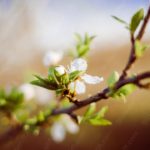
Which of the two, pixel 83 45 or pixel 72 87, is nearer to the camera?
pixel 72 87

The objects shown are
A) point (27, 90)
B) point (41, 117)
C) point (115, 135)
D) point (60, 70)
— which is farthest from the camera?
point (115, 135)

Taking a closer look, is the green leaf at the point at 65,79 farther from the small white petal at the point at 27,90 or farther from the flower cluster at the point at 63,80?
the small white petal at the point at 27,90

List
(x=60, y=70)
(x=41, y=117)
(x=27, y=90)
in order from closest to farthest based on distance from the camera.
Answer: (x=60, y=70) < (x=41, y=117) < (x=27, y=90)

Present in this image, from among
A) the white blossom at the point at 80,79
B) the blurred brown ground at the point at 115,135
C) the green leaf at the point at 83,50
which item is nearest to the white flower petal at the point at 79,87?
the white blossom at the point at 80,79

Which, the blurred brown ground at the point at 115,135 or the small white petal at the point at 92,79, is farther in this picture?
the blurred brown ground at the point at 115,135

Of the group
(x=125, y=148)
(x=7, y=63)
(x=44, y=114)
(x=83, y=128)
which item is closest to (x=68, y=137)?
(x=83, y=128)

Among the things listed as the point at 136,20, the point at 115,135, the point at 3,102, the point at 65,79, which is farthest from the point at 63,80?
the point at 115,135

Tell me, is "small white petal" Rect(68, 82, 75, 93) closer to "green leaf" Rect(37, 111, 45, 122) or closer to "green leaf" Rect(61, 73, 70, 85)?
"green leaf" Rect(61, 73, 70, 85)

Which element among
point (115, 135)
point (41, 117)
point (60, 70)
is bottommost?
point (115, 135)

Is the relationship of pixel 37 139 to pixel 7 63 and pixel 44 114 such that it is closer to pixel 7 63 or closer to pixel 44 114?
pixel 7 63

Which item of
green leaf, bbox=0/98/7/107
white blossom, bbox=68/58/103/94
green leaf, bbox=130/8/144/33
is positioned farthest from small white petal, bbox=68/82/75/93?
green leaf, bbox=0/98/7/107

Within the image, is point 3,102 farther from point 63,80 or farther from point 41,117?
point 63,80
